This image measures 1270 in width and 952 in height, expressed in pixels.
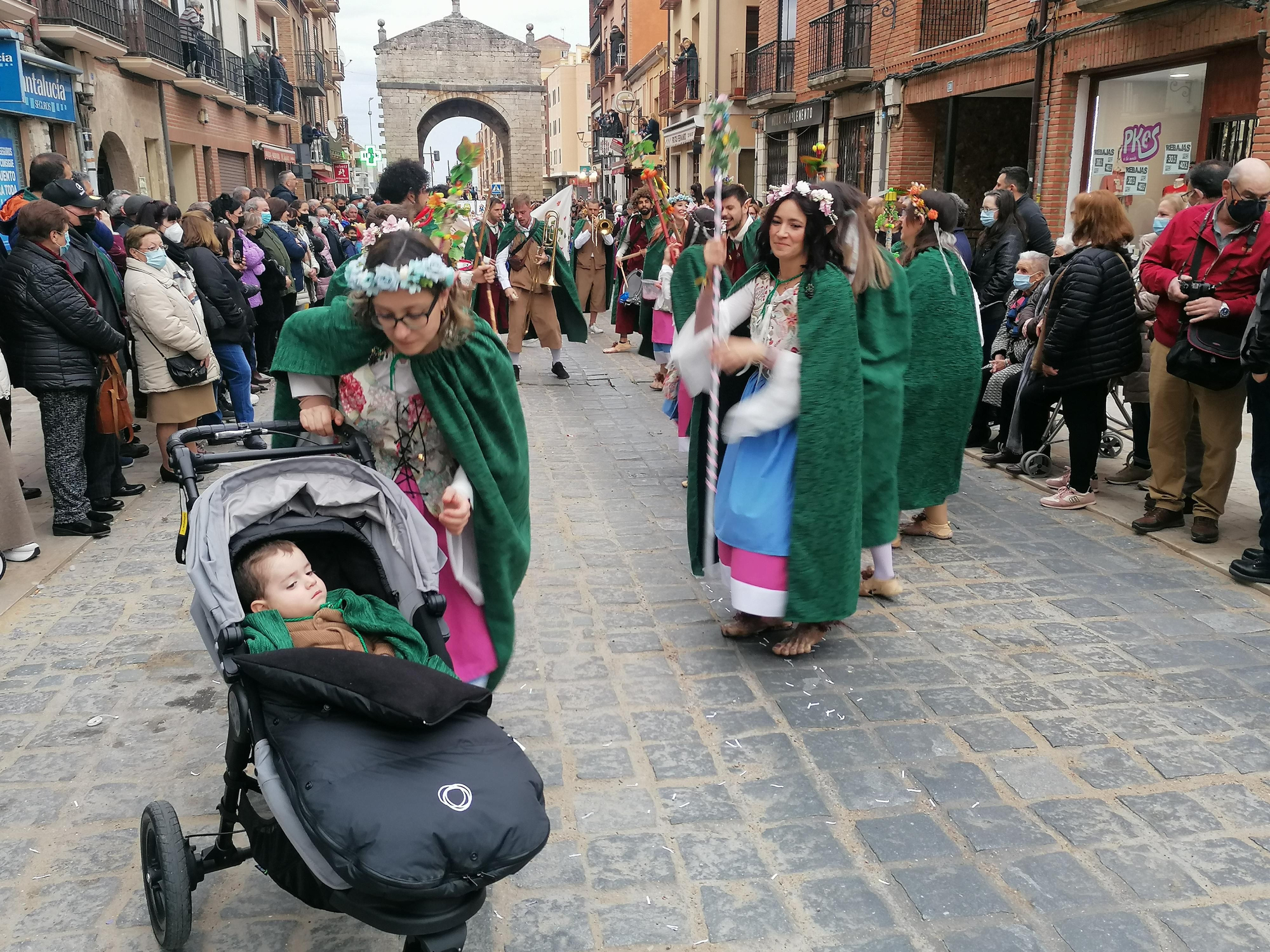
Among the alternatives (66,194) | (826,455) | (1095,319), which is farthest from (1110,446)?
(66,194)

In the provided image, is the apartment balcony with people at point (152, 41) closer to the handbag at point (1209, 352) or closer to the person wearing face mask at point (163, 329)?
the person wearing face mask at point (163, 329)

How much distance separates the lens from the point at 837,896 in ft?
9.29

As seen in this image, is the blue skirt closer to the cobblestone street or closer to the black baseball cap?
the cobblestone street

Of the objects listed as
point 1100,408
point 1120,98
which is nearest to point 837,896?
point 1100,408

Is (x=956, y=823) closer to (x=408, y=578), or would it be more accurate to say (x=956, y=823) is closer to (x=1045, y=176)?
(x=408, y=578)

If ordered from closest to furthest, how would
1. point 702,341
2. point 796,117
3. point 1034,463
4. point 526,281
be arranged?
point 702,341, point 1034,463, point 526,281, point 796,117

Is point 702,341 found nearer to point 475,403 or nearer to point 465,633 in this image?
point 475,403

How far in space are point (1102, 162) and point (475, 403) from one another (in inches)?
455

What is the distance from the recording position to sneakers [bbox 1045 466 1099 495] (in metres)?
6.71

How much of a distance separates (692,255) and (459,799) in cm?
454

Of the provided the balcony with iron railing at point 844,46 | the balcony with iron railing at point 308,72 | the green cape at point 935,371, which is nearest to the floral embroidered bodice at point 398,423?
the green cape at point 935,371

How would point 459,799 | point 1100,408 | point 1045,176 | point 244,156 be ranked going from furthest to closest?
1. point 244,156
2. point 1045,176
3. point 1100,408
4. point 459,799

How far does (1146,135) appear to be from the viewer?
37.9ft

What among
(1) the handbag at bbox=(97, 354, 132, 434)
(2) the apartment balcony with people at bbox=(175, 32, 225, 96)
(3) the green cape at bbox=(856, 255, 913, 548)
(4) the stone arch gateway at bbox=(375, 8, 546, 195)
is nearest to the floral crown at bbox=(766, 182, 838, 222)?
(3) the green cape at bbox=(856, 255, 913, 548)
